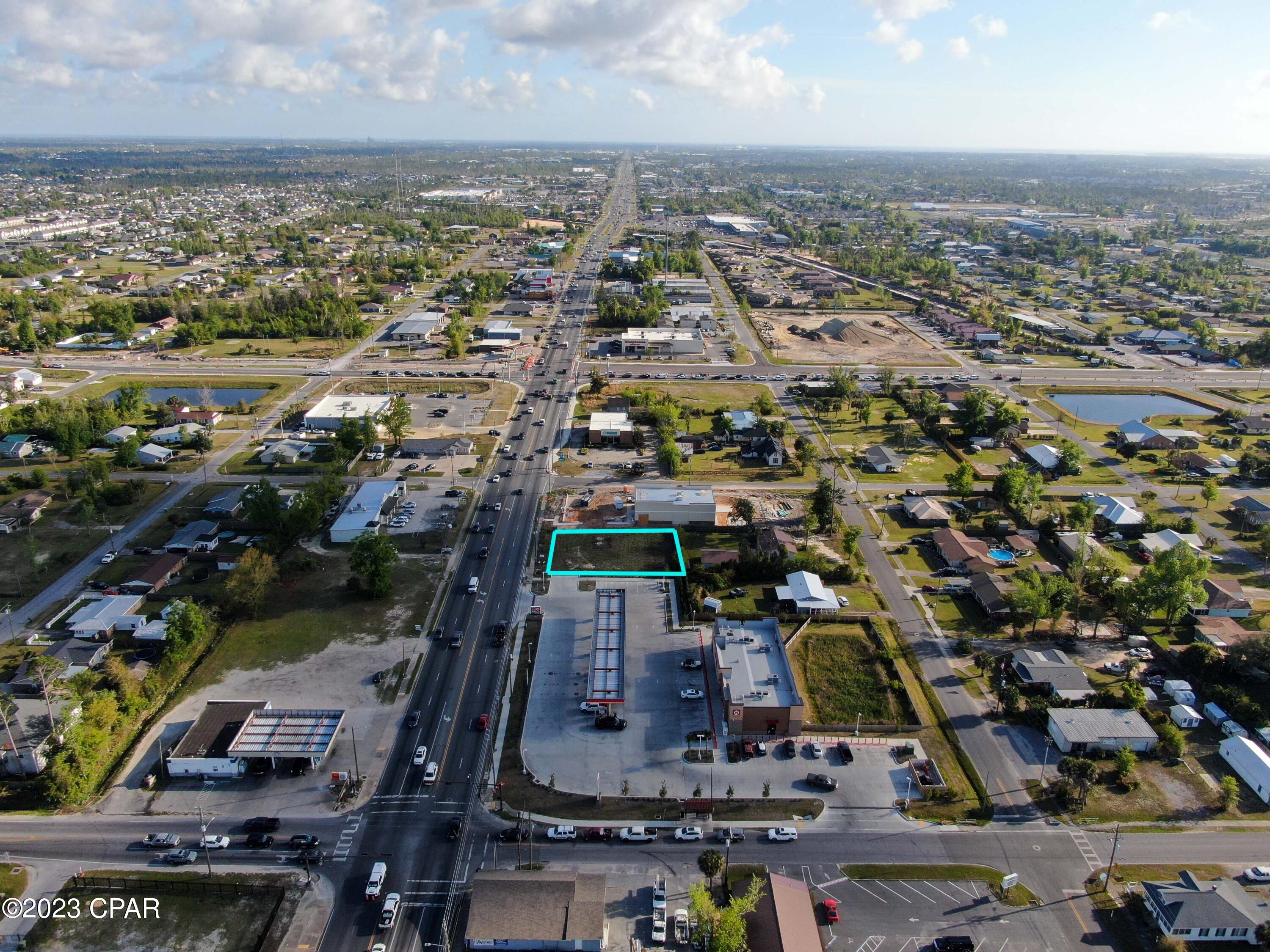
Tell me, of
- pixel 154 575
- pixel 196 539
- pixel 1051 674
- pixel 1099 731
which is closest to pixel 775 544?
pixel 1051 674

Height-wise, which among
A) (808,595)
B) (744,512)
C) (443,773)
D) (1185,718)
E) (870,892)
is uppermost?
(744,512)

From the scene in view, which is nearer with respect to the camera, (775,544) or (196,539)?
Result: (775,544)

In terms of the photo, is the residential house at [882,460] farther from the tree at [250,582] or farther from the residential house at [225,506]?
the residential house at [225,506]

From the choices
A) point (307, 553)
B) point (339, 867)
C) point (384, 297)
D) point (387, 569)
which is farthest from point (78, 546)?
point (384, 297)

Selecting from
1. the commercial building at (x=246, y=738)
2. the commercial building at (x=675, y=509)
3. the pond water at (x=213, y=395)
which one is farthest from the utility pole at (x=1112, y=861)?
the pond water at (x=213, y=395)

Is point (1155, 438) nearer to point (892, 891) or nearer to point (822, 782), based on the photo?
point (822, 782)

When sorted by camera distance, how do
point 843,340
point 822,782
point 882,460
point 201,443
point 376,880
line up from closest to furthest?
point 376,880 → point 822,782 → point 882,460 → point 201,443 → point 843,340

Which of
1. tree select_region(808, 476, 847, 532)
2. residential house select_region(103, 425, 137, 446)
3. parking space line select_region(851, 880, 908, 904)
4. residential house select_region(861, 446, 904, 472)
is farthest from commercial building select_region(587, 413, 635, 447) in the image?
parking space line select_region(851, 880, 908, 904)

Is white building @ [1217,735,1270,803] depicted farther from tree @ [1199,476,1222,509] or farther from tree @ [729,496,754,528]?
tree @ [1199,476,1222,509]

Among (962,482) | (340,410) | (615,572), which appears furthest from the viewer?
(340,410)
